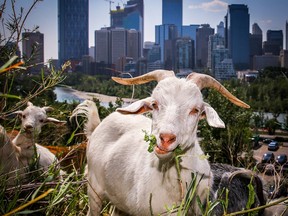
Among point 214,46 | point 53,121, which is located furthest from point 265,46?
point 53,121

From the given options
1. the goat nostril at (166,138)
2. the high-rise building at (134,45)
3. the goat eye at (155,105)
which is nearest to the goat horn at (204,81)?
the goat eye at (155,105)

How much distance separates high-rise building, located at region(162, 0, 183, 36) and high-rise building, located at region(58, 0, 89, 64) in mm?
13983

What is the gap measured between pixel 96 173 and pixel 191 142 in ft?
5.51

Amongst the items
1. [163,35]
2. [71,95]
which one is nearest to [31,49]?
[71,95]

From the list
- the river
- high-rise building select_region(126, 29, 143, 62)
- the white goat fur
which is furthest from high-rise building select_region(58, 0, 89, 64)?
the white goat fur

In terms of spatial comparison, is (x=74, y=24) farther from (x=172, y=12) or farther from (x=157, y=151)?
(x=157, y=151)

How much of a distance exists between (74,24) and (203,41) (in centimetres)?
3155

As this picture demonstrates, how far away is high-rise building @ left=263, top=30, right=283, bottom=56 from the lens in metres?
58.0

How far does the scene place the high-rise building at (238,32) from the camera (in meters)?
66.0

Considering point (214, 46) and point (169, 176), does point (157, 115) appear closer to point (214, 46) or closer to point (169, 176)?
point (169, 176)

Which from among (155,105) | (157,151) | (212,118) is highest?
(155,105)

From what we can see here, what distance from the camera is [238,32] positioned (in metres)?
74.1

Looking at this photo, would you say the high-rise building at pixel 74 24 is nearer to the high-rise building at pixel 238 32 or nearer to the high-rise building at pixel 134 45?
the high-rise building at pixel 238 32

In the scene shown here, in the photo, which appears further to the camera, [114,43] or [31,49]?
[114,43]
